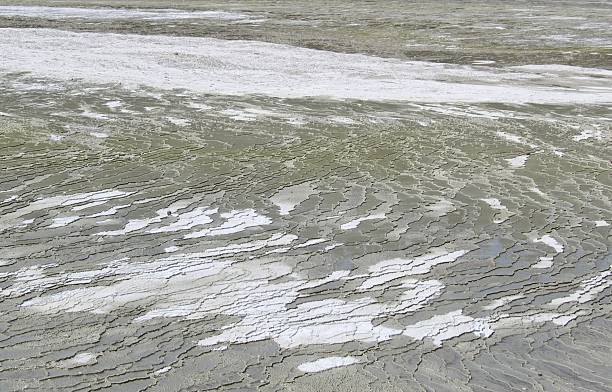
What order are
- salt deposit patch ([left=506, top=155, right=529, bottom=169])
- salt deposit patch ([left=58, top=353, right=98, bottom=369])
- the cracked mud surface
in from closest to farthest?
salt deposit patch ([left=58, top=353, right=98, bottom=369])
the cracked mud surface
salt deposit patch ([left=506, top=155, right=529, bottom=169])

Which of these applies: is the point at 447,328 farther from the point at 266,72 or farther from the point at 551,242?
the point at 266,72

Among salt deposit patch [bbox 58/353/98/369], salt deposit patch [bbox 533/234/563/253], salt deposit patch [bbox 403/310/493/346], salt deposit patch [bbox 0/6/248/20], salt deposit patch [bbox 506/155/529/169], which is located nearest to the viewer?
salt deposit patch [bbox 58/353/98/369]

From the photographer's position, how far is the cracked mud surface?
5.23 metres

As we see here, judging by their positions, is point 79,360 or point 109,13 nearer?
point 79,360

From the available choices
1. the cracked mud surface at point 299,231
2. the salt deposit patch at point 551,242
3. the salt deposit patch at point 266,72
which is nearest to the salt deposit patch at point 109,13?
the salt deposit patch at point 266,72

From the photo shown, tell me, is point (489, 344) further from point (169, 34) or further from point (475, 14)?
point (475, 14)

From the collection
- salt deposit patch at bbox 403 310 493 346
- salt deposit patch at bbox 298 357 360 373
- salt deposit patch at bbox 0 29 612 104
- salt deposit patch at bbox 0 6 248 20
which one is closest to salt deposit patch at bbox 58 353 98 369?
salt deposit patch at bbox 298 357 360 373

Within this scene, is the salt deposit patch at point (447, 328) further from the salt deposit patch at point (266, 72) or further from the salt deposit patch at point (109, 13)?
the salt deposit patch at point (109, 13)

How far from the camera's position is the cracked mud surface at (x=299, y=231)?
5.23 m

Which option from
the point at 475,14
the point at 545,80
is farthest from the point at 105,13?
the point at 545,80

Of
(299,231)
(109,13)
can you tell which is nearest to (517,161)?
(299,231)

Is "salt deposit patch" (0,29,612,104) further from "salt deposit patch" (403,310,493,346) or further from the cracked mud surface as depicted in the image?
"salt deposit patch" (403,310,493,346)

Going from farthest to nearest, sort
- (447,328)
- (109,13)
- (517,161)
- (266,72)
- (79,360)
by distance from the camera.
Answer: (109,13)
(266,72)
(517,161)
(447,328)
(79,360)

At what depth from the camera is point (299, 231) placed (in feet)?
24.8
